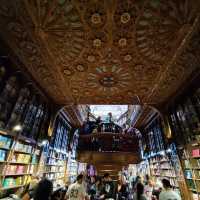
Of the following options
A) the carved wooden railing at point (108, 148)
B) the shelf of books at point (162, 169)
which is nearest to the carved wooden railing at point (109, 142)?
the carved wooden railing at point (108, 148)

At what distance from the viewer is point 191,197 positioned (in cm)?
366

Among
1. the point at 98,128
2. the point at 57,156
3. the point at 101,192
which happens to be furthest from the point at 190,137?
the point at 98,128

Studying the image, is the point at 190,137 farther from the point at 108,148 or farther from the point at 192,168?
the point at 108,148

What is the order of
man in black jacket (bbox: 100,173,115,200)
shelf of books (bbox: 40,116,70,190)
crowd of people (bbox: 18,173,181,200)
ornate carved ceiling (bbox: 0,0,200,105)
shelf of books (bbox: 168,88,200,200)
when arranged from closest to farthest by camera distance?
ornate carved ceiling (bbox: 0,0,200,105) → crowd of people (bbox: 18,173,181,200) → shelf of books (bbox: 168,88,200,200) → man in black jacket (bbox: 100,173,115,200) → shelf of books (bbox: 40,116,70,190)

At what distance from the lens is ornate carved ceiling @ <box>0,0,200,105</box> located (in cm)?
205

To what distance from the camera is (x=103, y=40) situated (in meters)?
2.59

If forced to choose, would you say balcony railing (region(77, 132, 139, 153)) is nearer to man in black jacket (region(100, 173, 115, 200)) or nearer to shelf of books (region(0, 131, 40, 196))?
man in black jacket (region(100, 173, 115, 200))

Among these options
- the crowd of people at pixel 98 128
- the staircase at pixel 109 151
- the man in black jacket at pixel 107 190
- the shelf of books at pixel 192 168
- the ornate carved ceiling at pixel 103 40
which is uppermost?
the crowd of people at pixel 98 128

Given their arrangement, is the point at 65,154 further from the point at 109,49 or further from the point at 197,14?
the point at 197,14

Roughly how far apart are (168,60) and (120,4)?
1.62 m

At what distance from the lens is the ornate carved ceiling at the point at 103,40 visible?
205 centimetres

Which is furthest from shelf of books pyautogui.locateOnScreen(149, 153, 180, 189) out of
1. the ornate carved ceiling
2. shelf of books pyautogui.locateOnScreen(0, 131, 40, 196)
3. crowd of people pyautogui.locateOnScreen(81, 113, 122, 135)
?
shelf of books pyautogui.locateOnScreen(0, 131, 40, 196)

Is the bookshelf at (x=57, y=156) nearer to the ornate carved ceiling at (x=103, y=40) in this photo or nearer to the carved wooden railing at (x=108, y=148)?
the carved wooden railing at (x=108, y=148)

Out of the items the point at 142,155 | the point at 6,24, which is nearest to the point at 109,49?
the point at 6,24
